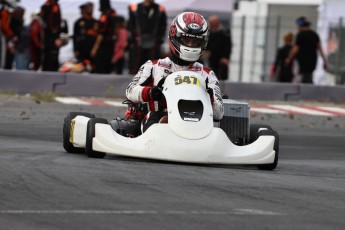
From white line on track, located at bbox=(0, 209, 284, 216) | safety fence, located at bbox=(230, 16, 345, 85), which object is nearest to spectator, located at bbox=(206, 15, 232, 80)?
safety fence, located at bbox=(230, 16, 345, 85)

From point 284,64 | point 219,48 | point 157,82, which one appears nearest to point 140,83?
point 157,82

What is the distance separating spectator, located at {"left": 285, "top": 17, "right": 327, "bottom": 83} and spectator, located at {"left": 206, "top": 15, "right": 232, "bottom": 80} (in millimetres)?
1217

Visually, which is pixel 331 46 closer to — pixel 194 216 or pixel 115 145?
pixel 115 145

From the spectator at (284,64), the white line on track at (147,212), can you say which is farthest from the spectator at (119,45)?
the white line on track at (147,212)

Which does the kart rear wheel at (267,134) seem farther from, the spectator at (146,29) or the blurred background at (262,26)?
the blurred background at (262,26)

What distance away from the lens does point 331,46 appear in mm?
24672

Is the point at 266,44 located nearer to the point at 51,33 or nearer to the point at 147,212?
the point at 51,33

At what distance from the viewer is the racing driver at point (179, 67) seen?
10.6m

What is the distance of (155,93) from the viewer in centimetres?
1047

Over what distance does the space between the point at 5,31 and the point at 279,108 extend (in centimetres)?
532

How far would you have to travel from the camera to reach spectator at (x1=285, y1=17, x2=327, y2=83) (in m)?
22.6

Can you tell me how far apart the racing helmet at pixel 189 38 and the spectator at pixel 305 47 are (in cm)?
1166

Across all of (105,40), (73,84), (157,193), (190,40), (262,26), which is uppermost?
(190,40)

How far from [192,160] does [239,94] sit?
11720 millimetres
